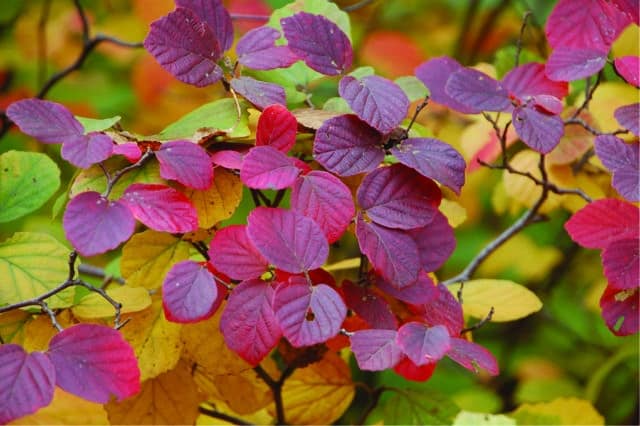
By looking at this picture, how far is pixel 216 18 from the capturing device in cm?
76

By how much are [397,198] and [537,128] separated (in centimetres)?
16

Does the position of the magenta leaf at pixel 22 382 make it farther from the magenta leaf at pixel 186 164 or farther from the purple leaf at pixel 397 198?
the purple leaf at pixel 397 198

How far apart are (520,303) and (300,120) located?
35cm

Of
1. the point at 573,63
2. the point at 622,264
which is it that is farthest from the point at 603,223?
the point at 573,63

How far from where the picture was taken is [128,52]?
215cm

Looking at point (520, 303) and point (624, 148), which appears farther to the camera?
point (520, 303)

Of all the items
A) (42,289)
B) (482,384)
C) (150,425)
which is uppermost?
(42,289)

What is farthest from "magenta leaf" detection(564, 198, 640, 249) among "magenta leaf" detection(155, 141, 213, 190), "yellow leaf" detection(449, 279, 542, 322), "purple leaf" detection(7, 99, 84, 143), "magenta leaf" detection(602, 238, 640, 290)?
"purple leaf" detection(7, 99, 84, 143)

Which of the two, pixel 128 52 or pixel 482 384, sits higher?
pixel 128 52

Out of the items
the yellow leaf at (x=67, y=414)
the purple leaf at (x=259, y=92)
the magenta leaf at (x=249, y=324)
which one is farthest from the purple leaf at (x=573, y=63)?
the yellow leaf at (x=67, y=414)

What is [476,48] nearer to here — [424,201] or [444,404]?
[444,404]

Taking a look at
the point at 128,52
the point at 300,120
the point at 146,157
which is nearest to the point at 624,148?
the point at 300,120

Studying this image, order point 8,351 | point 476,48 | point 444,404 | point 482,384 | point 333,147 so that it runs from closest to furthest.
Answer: point 8,351
point 333,147
point 444,404
point 476,48
point 482,384

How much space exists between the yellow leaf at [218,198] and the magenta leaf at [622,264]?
1.11ft
